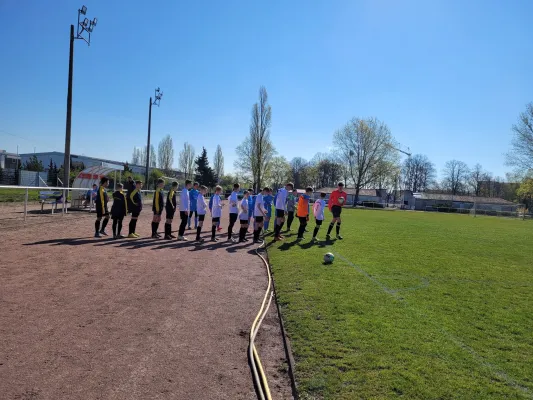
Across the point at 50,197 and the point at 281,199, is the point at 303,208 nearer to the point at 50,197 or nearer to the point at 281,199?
the point at 281,199

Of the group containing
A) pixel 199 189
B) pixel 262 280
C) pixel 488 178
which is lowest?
pixel 262 280

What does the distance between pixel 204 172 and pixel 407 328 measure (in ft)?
198

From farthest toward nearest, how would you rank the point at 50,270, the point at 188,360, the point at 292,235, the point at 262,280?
the point at 292,235
the point at 262,280
the point at 50,270
the point at 188,360

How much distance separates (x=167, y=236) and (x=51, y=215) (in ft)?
24.3

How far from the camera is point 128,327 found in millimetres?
4453

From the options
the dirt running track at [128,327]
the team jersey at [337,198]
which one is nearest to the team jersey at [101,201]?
the dirt running track at [128,327]

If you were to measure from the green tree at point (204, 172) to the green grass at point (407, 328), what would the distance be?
54856mm

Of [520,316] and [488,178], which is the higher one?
[488,178]

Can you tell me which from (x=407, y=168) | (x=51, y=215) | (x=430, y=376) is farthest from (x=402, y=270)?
(x=407, y=168)

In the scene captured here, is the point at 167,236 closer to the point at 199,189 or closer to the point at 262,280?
the point at 199,189

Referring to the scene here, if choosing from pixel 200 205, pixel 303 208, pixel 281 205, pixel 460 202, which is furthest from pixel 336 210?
pixel 460 202

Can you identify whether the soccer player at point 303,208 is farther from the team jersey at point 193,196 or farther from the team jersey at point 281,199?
the team jersey at point 193,196

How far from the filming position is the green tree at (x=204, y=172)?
6275 centimetres

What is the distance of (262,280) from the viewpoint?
24.2ft
